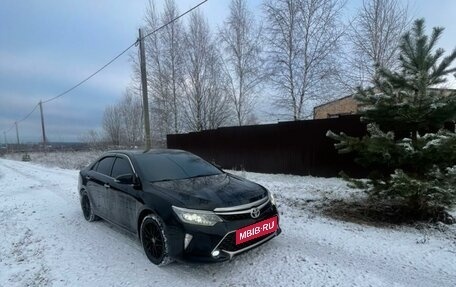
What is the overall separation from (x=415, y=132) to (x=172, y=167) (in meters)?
4.35

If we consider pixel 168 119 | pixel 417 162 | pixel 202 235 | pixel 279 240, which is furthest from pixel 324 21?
pixel 202 235

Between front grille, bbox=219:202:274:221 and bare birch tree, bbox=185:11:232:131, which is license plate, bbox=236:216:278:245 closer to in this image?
front grille, bbox=219:202:274:221

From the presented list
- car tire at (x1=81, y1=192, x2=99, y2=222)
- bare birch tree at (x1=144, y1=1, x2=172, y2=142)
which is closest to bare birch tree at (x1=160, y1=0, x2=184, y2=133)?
bare birch tree at (x1=144, y1=1, x2=172, y2=142)

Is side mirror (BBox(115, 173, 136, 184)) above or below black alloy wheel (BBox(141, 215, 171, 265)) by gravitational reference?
above

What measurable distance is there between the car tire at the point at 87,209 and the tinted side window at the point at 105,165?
Answer: 0.77 meters

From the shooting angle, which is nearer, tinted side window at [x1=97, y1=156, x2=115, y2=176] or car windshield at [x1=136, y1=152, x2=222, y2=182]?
car windshield at [x1=136, y1=152, x2=222, y2=182]

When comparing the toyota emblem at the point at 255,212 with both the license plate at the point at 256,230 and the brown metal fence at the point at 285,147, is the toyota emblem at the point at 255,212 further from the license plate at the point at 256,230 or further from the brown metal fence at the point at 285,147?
the brown metal fence at the point at 285,147

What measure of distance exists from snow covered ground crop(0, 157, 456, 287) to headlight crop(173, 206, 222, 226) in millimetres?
659

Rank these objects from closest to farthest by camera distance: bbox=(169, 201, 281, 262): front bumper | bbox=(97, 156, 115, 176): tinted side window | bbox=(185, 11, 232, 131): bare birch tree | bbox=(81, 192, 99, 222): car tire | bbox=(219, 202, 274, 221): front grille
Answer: bbox=(169, 201, 281, 262): front bumper < bbox=(219, 202, 274, 221): front grille < bbox=(97, 156, 115, 176): tinted side window < bbox=(81, 192, 99, 222): car tire < bbox=(185, 11, 232, 131): bare birch tree

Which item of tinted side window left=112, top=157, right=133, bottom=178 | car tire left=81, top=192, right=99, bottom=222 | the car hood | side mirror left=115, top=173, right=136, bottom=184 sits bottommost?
car tire left=81, top=192, right=99, bottom=222

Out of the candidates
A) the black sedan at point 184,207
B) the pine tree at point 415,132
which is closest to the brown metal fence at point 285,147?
the pine tree at point 415,132

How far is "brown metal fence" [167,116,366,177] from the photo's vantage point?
9.37 m

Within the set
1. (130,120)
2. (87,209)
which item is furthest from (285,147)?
(130,120)

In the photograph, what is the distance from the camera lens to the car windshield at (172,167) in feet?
15.8
